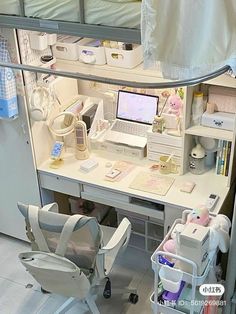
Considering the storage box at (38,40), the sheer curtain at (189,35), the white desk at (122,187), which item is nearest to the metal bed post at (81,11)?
A: the sheer curtain at (189,35)

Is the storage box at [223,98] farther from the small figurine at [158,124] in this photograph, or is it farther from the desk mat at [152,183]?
the desk mat at [152,183]

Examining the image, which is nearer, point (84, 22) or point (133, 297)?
point (84, 22)

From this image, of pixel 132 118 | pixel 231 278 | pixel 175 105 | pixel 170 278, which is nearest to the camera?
pixel 170 278

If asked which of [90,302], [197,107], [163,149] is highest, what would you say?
[197,107]

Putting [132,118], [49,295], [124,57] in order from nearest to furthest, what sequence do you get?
[124,57] → [49,295] → [132,118]

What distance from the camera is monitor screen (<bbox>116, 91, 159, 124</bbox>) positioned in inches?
124

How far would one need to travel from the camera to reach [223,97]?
2.81m

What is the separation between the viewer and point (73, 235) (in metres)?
2.52

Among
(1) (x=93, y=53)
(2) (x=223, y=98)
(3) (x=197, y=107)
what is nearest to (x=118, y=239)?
(3) (x=197, y=107)

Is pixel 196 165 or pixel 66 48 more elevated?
pixel 66 48

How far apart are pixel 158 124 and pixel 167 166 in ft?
0.92

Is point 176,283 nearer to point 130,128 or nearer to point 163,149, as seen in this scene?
point 163,149

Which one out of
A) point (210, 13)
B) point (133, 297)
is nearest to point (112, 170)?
point (133, 297)

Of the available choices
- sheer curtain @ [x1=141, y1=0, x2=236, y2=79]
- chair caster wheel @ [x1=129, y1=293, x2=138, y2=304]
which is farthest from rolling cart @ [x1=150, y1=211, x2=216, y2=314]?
sheer curtain @ [x1=141, y1=0, x2=236, y2=79]
